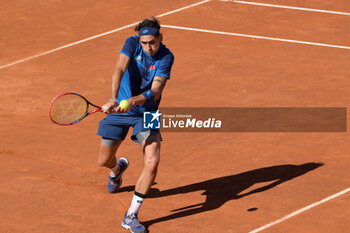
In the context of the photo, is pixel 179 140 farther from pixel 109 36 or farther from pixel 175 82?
pixel 109 36

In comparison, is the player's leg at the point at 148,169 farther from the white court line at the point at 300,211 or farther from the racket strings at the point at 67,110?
the white court line at the point at 300,211

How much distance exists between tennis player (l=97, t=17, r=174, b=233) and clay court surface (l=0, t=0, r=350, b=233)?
62 centimetres

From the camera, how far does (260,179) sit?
11.8 meters

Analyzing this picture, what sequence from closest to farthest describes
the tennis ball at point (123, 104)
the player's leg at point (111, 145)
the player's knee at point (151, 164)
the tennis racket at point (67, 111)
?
1. the tennis ball at point (123, 104)
2. the player's knee at point (151, 164)
3. the tennis racket at point (67, 111)
4. the player's leg at point (111, 145)

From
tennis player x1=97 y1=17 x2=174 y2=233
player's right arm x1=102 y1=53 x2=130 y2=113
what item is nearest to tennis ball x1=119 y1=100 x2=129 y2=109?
tennis player x1=97 y1=17 x2=174 y2=233

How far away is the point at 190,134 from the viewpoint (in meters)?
13.6

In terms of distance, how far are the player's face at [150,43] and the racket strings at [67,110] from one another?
3.57 ft

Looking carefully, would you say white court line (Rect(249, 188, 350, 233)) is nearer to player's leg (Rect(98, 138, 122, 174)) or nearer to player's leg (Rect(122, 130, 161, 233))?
player's leg (Rect(122, 130, 161, 233))

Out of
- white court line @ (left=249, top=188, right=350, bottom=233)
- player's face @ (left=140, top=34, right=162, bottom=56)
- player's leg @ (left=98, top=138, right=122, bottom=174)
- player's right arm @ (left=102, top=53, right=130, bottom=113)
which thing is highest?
player's face @ (left=140, top=34, right=162, bottom=56)

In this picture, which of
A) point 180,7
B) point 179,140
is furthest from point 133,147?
point 180,7

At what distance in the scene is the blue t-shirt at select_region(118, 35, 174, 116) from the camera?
34.7 ft

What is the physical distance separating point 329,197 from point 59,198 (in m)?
3.76

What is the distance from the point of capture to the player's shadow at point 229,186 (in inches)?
433

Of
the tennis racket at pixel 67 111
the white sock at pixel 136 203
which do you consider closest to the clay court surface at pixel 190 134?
the white sock at pixel 136 203
